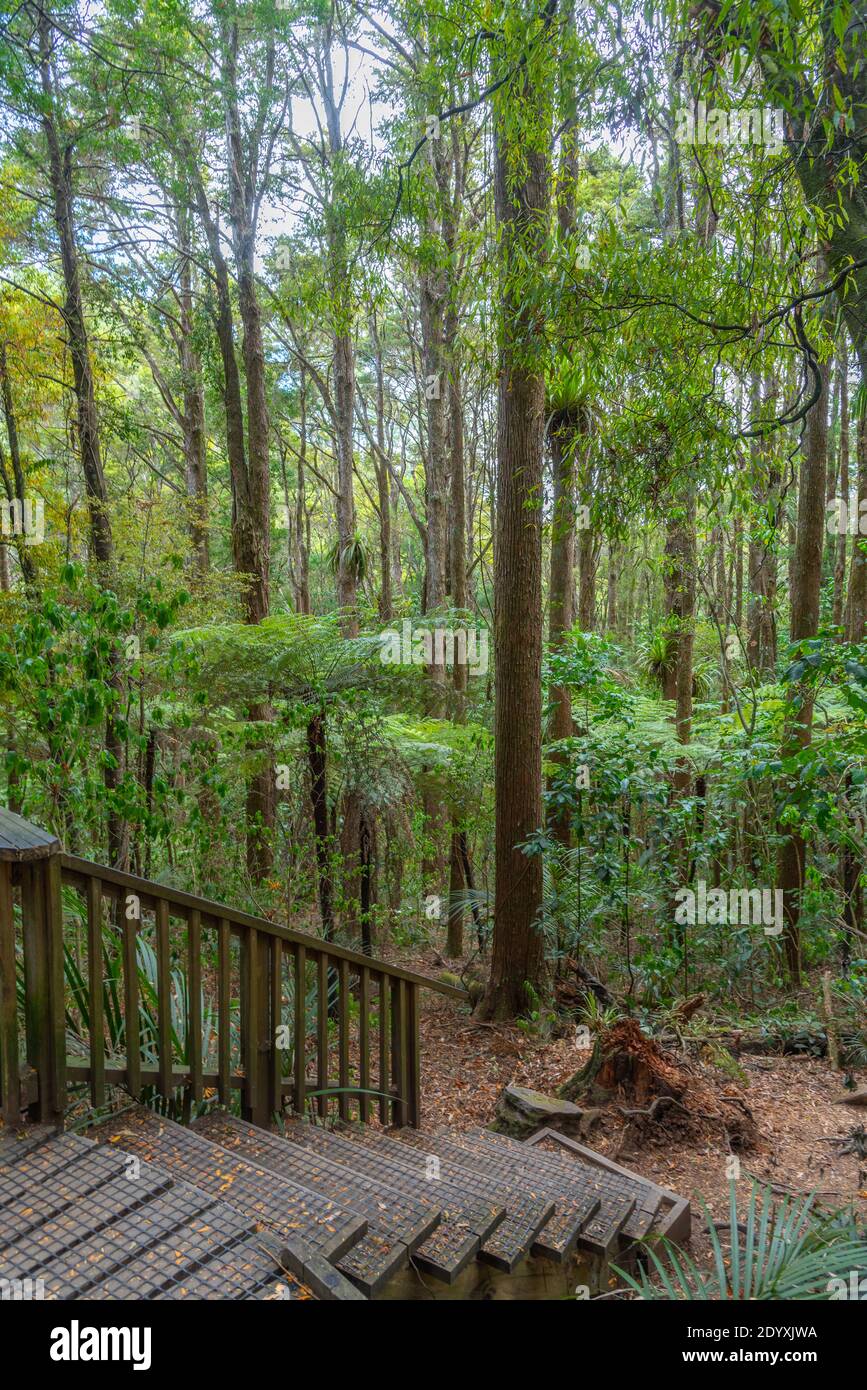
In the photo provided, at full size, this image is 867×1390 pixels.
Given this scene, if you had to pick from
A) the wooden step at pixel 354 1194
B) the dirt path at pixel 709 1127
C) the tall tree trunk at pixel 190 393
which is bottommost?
the dirt path at pixel 709 1127

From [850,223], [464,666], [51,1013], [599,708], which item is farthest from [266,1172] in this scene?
[464,666]

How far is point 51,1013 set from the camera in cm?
242

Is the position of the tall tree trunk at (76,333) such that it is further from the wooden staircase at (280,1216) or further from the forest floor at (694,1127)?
the wooden staircase at (280,1216)

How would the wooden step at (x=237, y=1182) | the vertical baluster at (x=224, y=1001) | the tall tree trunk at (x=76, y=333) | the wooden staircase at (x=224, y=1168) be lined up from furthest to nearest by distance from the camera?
the tall tree trunk at (x=76, y=333), the vertical baluster at (x=224, y=1001), the wooden step at (x=237, y=1182), the wooden staircase at (x=224, y=1168)

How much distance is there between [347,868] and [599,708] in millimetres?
3130

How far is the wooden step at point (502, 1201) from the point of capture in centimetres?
261

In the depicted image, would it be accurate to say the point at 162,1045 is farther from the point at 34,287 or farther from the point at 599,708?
the point at 34,287


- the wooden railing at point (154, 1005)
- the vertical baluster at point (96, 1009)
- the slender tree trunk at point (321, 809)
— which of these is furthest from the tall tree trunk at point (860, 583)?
the vertical baluster at point (96, 1009)

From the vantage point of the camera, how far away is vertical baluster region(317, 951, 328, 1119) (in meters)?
3.39

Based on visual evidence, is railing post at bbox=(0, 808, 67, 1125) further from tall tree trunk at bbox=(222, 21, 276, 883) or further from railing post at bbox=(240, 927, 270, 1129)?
tall tree trunk at bbox=(222, 21, 276, 883)

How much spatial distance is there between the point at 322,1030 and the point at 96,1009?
1138 millimetres

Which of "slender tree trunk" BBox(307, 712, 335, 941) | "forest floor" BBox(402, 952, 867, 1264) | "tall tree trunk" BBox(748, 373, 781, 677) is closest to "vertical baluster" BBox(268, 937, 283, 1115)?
"forest floor" BBox(402, 952, 867, 1264)

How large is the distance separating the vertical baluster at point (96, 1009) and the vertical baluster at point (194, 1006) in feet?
0.99

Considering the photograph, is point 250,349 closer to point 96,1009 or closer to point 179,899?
point 179,899
